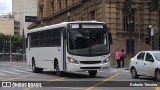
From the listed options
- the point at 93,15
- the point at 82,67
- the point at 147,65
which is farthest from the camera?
the point at 93,15

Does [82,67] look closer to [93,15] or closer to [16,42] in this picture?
[93,15]

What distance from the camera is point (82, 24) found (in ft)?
82.3

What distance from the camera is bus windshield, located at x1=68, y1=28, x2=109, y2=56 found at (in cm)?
2450

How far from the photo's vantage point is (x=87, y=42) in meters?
24.6

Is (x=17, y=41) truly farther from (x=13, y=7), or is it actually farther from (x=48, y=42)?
(x=48, y=42)

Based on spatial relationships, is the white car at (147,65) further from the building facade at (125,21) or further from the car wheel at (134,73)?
the building facade at (125,21)

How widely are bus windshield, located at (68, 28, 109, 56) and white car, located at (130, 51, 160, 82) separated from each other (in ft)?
5.96

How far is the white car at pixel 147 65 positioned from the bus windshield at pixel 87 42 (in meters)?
1.82

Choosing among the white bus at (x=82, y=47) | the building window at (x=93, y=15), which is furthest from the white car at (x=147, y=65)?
the building window at (x=93, y=15)

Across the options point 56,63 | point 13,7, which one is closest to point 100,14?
point 56,63

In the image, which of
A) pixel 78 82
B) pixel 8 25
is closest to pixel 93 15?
pixel 78 82

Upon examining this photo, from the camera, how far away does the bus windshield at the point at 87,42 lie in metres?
24.5

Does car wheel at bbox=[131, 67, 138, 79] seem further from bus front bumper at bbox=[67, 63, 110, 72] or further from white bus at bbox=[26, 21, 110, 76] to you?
bus front bumper at bbox=[67, 63, 110, 72]

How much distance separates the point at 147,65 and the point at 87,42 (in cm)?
373
